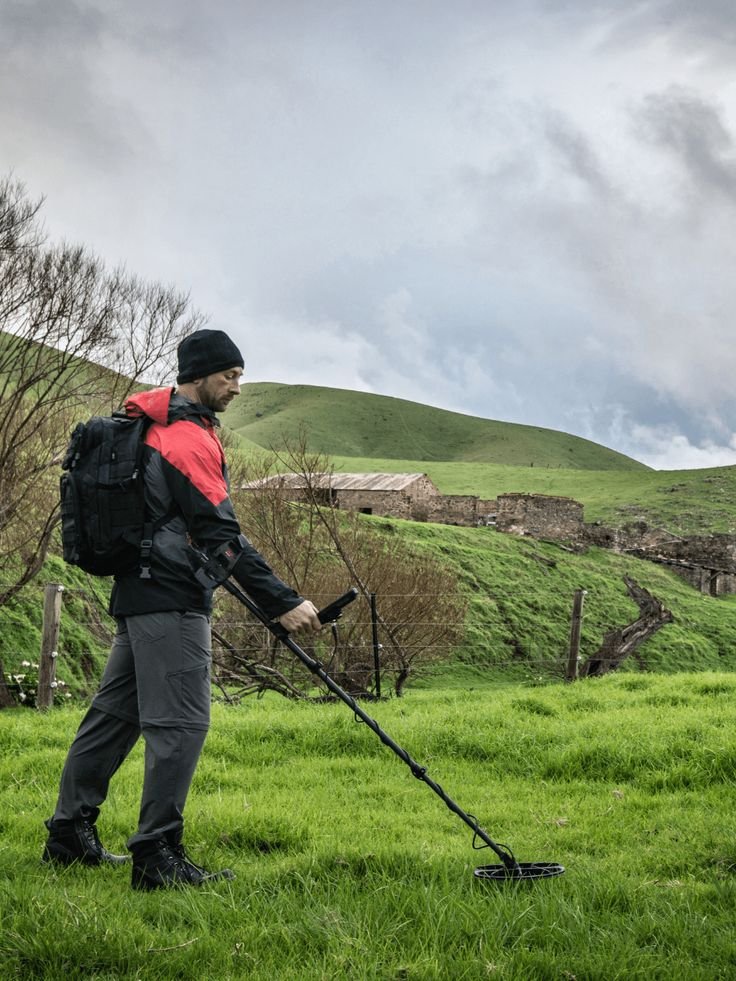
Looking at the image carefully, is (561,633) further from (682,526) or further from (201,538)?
(682,526)

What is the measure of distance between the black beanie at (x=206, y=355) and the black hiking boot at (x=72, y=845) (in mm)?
2225

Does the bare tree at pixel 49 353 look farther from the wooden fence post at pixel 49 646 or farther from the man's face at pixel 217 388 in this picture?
the man's face at pixel 217 388

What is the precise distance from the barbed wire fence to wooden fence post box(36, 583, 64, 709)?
1.93m

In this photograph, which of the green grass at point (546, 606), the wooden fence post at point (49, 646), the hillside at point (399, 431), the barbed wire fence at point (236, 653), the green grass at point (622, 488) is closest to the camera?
the wooden fence post at point (49, 646)

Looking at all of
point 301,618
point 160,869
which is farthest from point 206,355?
point 160,869

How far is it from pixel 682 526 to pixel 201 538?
203ft

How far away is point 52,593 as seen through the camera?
10.1 m

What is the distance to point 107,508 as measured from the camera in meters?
4.17

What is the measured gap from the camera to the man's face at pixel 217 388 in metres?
4.50

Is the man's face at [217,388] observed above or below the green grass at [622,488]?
below

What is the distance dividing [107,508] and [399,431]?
526ft

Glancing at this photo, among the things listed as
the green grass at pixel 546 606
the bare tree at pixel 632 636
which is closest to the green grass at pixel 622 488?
the green grass at pixel 546 606

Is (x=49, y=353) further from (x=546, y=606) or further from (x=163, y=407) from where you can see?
(x=546, y=606)

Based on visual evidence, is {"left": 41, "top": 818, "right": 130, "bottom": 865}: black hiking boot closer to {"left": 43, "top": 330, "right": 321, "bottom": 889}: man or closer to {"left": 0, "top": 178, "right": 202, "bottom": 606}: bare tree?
{"left": 43, "top": 330, "right": 321, "bottom": 889}: man
